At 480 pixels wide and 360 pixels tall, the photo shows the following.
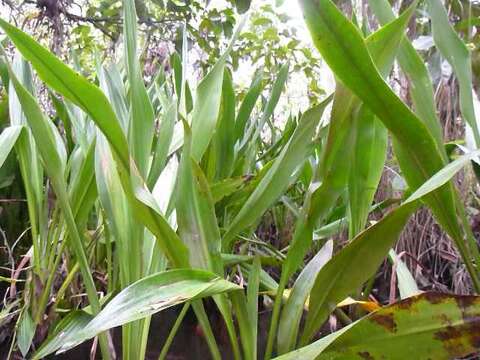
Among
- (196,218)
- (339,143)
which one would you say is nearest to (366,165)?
(339,143)

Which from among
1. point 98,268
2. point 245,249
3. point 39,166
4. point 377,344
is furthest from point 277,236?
point 377,344

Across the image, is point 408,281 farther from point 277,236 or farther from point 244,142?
point 277,236

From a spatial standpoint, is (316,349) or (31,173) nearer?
(316,349)

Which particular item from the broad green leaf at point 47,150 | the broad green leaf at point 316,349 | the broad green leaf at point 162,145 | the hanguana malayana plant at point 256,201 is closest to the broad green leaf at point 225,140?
the hanguana malayana plant at point 256,201

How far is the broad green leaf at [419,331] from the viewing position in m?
0.31

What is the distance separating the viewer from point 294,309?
45 cm

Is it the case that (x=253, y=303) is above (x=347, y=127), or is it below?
below

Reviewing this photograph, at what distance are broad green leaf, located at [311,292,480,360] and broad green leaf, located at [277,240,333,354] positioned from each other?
9 cm

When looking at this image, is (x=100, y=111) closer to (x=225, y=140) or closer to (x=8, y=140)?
(x=8, y=140)

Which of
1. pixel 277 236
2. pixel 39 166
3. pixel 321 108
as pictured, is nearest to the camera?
pixel 321 108

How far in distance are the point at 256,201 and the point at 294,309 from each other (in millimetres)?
105

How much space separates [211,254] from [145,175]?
4.4 inches

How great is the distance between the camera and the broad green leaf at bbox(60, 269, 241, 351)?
288 millimetres

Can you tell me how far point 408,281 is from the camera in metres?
0.52
